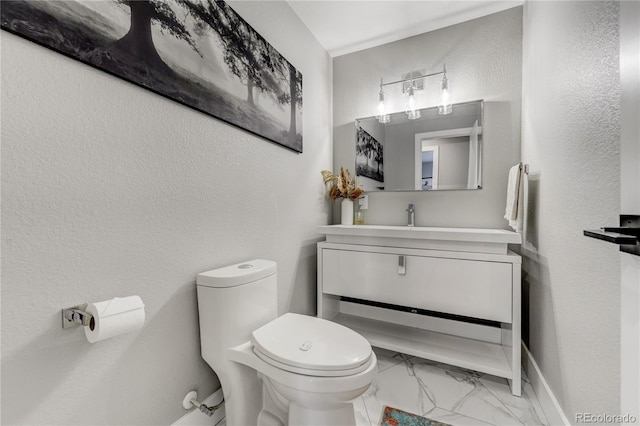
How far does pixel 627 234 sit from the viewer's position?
55cm

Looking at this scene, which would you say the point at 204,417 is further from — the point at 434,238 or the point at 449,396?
the point at 434,238

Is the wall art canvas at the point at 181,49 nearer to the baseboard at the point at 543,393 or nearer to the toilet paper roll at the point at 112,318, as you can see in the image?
→ the toilet paper roll at the point at 112,318

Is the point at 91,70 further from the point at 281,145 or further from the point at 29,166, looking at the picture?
the point at 281,145

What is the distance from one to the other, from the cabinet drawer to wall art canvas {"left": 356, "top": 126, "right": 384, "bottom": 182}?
77 centimetres

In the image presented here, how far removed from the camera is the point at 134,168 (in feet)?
2.94

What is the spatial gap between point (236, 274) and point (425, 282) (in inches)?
43.1

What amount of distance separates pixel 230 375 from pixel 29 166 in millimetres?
952

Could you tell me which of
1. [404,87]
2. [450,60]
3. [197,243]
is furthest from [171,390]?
[450,60]

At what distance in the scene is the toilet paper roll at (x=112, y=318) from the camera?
704 mm

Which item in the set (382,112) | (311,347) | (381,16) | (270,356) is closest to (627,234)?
(311,347)

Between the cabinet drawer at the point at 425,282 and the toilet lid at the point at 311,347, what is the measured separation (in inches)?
23.2

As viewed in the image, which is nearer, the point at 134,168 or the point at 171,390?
the point at 134,168

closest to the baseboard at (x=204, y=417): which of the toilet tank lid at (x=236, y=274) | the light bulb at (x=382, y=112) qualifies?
the toilet tank lid at (x=236, y=274)

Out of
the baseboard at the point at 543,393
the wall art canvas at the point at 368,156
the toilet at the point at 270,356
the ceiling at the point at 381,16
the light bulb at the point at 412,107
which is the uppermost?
the ceiling at the point at 381,16
